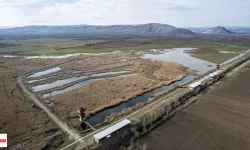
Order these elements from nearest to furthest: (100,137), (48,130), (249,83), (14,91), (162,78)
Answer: (100,137)
(48,130)
(14,91)
(249,83)
(162,78)

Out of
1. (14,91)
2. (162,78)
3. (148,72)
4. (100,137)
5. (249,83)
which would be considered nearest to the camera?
(100,137)

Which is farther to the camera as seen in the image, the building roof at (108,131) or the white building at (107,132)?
the building roof at (108,131)

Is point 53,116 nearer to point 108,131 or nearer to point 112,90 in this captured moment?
point 108,131

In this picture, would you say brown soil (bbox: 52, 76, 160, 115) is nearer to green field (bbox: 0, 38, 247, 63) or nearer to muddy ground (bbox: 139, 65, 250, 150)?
muddy ground (bbox: 139, 65, 250, 150)

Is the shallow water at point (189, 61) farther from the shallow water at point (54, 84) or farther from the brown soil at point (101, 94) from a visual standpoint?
the shallow water at point (54, 84)

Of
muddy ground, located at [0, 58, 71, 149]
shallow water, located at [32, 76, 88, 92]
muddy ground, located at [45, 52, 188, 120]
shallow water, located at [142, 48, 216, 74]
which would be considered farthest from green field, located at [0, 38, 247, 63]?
muddy ground, located at [0, 58, 71, 149]

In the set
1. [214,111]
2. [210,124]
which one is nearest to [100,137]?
[210,124]

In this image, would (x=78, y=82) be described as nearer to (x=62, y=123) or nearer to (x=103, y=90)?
(x=103, y=90)

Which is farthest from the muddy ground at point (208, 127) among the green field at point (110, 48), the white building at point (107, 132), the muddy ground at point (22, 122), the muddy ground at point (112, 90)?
the green field at point (110, 48)

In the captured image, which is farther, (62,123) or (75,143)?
(62,123)

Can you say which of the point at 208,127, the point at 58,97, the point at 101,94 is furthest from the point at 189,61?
the point at 58,97
